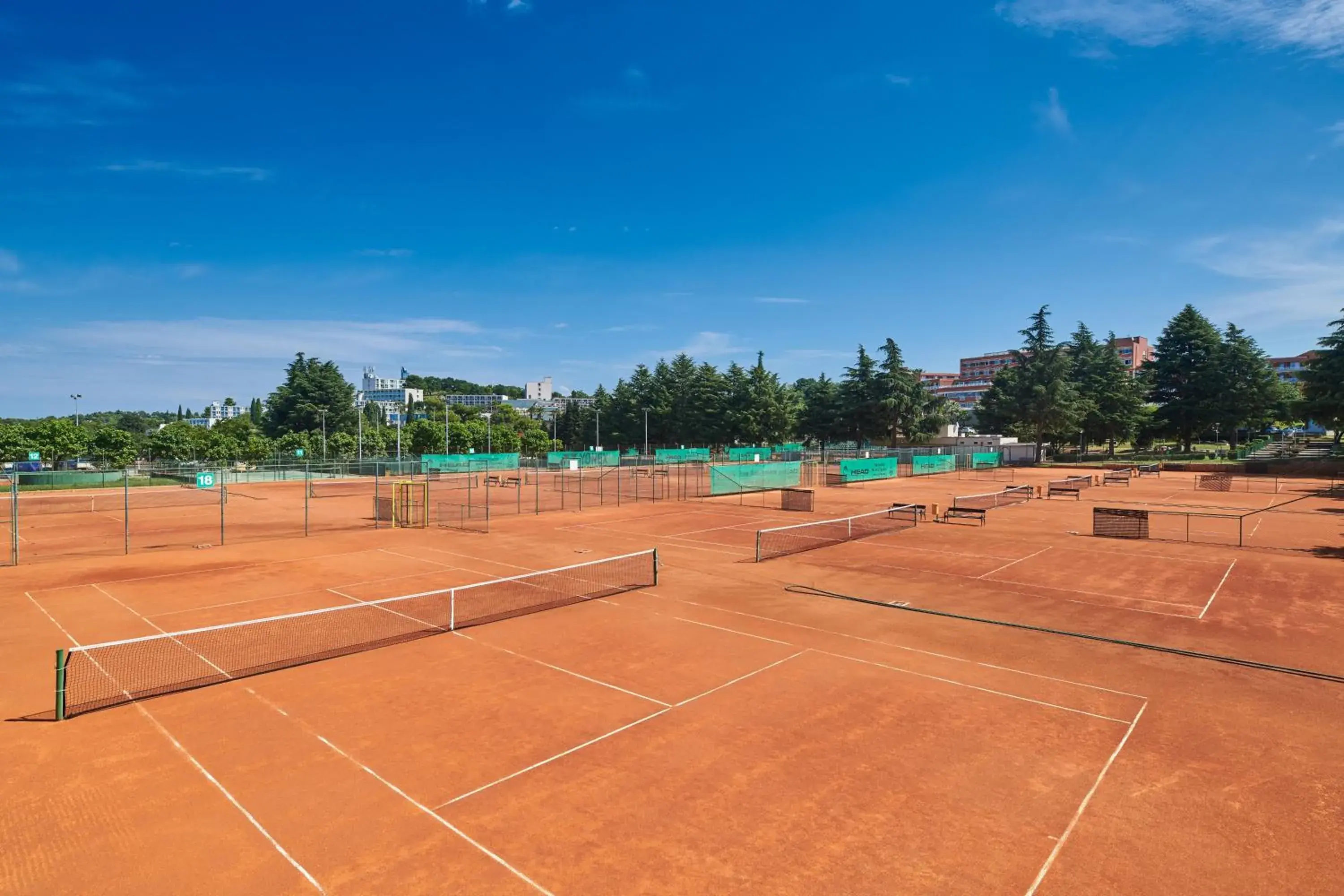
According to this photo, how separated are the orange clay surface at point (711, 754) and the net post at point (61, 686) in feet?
1.16

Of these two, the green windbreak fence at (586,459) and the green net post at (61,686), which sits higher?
the green windbreak fence at (586,459)

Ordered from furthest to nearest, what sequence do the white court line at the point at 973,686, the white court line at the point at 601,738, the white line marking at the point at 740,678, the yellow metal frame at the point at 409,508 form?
the yellow metal frame at the point at 409,508 → the white line marking at the point at 740,678 → the white court line at the point at 973,686 → the white court line at the point at 601,738

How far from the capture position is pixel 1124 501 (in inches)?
1695

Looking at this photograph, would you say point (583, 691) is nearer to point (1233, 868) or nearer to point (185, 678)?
point (185, 678)

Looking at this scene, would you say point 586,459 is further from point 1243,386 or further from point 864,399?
point 1243,386

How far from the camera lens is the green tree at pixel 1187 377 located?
288ft

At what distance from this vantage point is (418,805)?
25.7 ft

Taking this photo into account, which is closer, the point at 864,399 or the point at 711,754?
the point at 711,754

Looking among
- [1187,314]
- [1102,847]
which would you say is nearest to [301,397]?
[1102,847]

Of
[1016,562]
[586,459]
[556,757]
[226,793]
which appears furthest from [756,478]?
[226,793]

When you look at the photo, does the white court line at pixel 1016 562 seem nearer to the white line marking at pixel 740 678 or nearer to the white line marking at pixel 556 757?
the white line marking at pixel 740 678

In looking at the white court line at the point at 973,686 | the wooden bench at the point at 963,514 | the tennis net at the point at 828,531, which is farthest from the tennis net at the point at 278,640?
the wooden bench at the point at 963,514

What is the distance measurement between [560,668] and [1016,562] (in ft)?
58.1

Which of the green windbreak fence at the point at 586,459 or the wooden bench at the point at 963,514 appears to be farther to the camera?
the green windbreak fence at the point at 586,459
